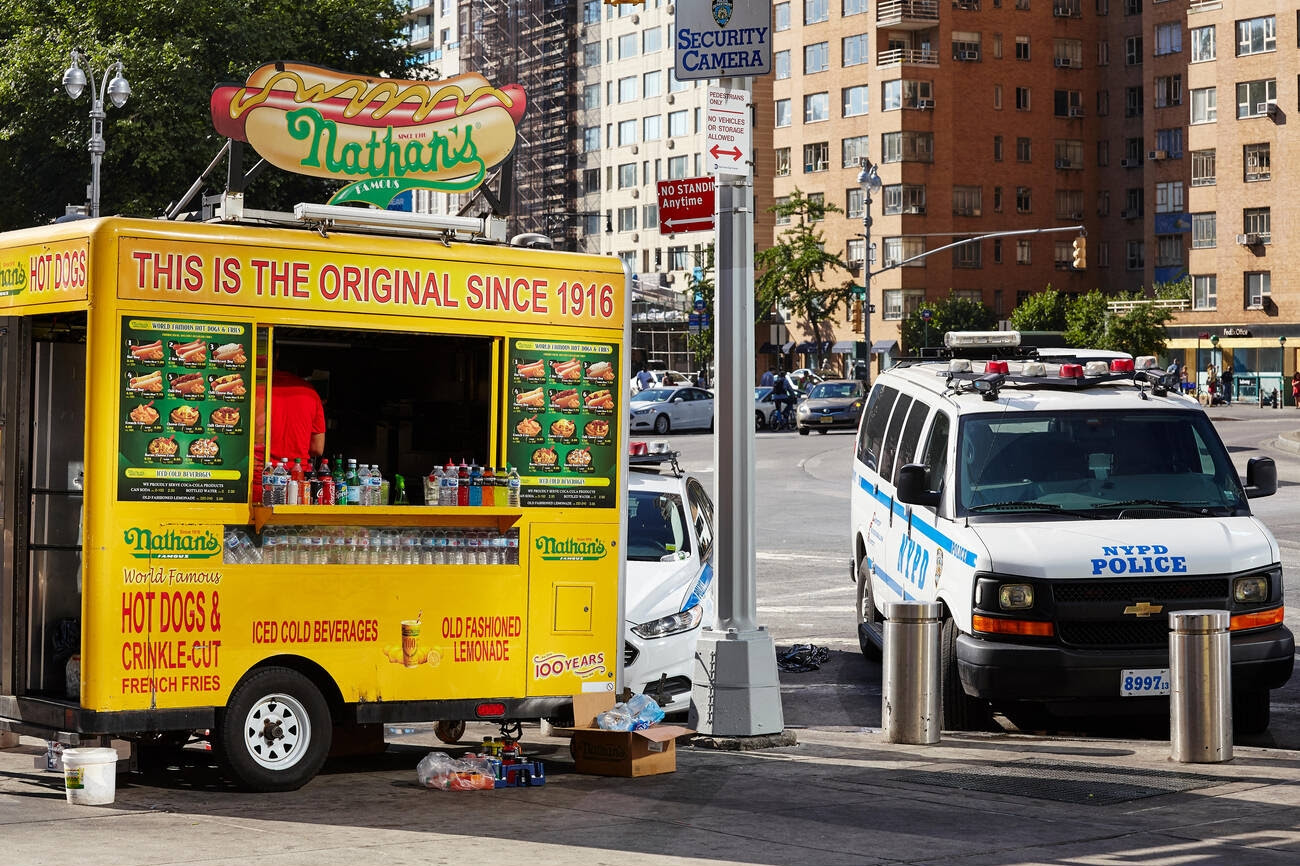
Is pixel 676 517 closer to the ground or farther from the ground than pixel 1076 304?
closer to the ground

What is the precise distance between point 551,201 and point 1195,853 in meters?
112

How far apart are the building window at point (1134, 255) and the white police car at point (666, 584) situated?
92.1m

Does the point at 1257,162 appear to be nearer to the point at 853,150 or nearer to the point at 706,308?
the point at 853,150

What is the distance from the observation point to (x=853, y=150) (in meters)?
97.3

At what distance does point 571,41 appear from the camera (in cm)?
11575

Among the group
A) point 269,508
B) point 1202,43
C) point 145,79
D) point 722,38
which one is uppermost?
point 1202,43

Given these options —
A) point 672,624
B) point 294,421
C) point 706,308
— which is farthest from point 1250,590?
point 706,308

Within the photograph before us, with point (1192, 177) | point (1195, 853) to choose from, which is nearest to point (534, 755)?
point (1195, 853)

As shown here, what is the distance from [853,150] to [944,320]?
41.0 ft

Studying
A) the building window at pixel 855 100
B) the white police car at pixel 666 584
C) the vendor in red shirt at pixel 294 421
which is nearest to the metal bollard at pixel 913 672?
the white police car at pixel 666 584

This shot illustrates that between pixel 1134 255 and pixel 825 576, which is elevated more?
pixel 1134 255

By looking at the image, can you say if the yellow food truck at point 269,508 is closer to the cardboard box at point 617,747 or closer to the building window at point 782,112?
the cardboard box at point 617,747

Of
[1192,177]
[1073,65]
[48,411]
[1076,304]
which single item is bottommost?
[48,411]

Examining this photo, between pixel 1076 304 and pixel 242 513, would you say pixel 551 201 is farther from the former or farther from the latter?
pixel 242 513
